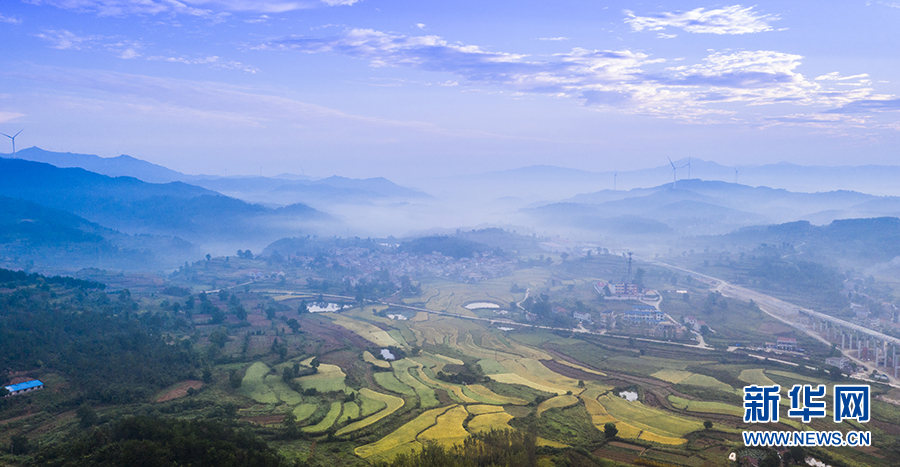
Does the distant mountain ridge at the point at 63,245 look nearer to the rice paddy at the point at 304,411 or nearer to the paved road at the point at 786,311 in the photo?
the rice paddy at the point at 304,411

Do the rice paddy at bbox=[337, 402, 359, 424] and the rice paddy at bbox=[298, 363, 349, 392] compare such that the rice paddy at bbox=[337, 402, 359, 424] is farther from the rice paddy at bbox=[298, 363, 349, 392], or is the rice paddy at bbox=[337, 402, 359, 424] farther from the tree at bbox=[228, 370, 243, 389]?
the tree at bbox=[228, 370, 243, 389]

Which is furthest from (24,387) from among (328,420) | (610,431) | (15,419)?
(610,431)

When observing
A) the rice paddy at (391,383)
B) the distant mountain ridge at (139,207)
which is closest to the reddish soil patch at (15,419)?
the rice paddy at (391,383)

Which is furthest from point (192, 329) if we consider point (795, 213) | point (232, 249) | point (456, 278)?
point (795, 213)

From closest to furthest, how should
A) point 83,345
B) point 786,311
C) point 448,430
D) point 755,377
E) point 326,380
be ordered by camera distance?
point 448,430
point 83,345
point 326,380
point 755,377
point 786,311

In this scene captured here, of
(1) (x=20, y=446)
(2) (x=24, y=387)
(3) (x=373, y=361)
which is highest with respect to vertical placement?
(2) (x=24, y=387)

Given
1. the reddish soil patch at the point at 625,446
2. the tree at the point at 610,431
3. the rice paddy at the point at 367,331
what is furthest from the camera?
the rice paddy at the point at 367,331

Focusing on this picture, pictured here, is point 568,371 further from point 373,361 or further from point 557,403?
point 373,361

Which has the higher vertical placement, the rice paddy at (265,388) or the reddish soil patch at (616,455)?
the reddish soil patch at (616,455)

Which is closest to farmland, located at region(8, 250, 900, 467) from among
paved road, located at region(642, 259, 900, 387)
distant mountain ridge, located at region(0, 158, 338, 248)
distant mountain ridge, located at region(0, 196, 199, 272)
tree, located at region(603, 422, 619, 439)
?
tree, located at region(603, 422, 619, 439)
